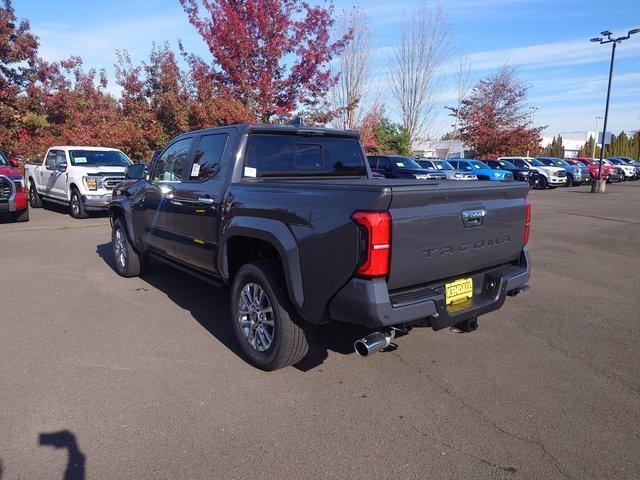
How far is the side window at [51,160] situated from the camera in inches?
557

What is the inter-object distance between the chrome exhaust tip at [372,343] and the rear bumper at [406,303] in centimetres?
14

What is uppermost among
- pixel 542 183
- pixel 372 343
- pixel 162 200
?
pixel 162 200

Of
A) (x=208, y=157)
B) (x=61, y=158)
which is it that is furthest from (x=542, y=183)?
(x=208, y=157)

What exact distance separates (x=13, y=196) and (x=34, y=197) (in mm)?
4699

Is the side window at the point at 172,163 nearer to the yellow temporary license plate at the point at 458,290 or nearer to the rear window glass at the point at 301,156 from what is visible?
the rear window glass at the point at 301,156

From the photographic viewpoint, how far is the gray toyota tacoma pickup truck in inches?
120

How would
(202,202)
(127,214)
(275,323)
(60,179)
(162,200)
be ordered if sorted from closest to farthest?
(275,323) → (202,202) → (162,200) → (127,214) → (60,179)

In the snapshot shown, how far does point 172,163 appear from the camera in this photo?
A: 556 cm

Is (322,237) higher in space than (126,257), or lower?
higher

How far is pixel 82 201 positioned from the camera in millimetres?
12758

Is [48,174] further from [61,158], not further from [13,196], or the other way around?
[13,196]

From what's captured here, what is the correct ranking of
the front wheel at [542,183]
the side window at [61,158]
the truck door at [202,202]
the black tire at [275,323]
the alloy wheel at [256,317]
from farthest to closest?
the front wheel at [542,183]
the side window at [61,158]
the truck door at [202,202]
the alloy wheel at [256,317]
the black tire at [275,323]

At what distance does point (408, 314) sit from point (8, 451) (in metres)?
2.50

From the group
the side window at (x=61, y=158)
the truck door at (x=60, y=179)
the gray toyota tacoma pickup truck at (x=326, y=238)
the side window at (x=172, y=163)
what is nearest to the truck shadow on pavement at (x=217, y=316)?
the gray toyota tacoma pickup truck at (x=326, y=238)
